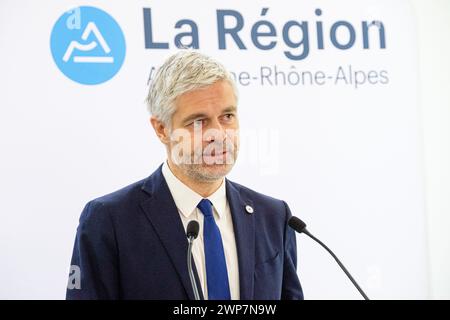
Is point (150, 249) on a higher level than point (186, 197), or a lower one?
lower

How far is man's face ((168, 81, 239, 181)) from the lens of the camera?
1.62 metres

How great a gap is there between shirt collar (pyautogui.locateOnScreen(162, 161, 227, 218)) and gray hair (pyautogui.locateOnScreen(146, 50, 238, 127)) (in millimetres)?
204

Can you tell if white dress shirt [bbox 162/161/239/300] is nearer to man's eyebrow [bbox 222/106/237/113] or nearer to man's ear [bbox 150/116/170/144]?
man's ear [bbox 150/116/170/144]

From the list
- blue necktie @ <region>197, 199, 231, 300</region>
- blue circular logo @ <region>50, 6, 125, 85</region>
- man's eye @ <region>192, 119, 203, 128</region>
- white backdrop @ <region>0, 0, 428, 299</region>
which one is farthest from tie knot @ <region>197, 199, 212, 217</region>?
blue circular logo @ <region>50, 6, 125, 85</region>

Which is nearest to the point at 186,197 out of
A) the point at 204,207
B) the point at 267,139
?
the point at 204,207

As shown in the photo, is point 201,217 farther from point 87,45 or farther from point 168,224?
point 87,45

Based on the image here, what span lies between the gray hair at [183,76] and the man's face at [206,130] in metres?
0.02

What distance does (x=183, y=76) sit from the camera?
5.24ft

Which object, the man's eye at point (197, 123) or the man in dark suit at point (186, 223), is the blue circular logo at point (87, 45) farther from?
the man's eye at point (197, 123)

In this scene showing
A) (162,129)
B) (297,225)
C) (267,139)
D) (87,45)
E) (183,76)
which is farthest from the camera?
(267,139)

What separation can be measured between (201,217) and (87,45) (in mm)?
1220

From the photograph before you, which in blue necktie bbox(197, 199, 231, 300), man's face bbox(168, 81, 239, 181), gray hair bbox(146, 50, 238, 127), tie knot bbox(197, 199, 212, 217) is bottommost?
blue necktie bbox(197, 199, 231, 300)

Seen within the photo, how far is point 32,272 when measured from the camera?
2.37 m
